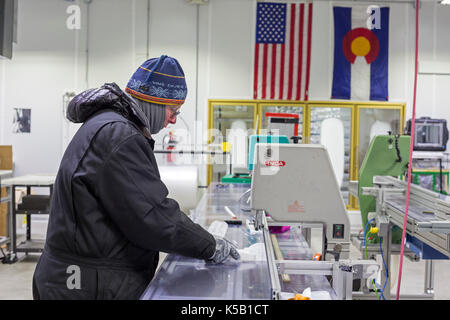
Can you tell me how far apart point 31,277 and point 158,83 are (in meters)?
3.25

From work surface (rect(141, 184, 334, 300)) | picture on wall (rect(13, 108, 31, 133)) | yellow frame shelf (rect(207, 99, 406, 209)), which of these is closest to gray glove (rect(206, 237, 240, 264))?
work surface (rect(141, 184, 334, 300))

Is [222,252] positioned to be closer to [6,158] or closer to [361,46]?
[6,158]

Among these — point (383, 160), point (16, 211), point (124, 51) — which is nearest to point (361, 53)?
point (383, 160)

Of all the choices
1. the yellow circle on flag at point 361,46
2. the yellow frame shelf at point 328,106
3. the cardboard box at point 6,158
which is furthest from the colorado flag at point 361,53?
the cardboard box at point 6,158

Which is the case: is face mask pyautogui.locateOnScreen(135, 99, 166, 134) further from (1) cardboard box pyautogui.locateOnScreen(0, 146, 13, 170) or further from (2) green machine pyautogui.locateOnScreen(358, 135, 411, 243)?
(1) cardboard box pyautogui.locateOnScreen(0, 146, 13, 170)

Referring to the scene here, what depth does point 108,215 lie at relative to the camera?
3.95 ft

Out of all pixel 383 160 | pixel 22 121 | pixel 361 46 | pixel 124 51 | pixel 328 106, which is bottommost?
pixel 383 160

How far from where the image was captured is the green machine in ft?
13.2

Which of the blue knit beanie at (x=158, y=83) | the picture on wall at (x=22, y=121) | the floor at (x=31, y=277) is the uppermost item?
the picture on wall at (x=22, y=121)

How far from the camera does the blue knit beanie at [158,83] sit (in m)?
1.47

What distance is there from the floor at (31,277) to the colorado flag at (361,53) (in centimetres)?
300

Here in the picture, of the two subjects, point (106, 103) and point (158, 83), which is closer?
point (106, 103)

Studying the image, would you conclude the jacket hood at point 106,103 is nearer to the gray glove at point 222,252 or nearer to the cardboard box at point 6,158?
the gray glove at point 222,252

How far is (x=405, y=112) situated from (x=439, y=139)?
881mm
